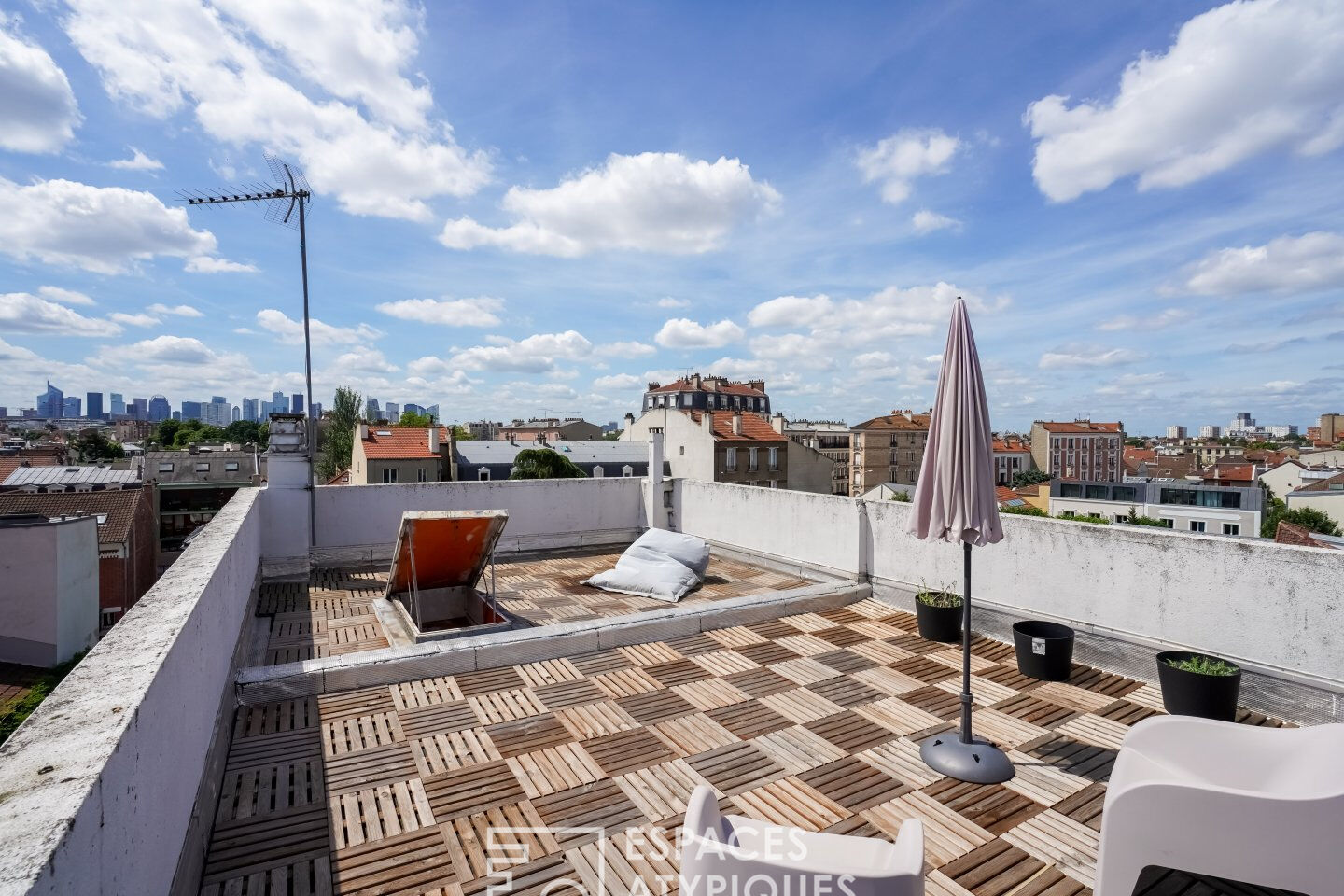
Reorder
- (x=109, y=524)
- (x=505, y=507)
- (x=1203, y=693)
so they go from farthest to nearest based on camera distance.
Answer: (x=109, y=524) → (x=505, y=507) → (x=1203, y=693)

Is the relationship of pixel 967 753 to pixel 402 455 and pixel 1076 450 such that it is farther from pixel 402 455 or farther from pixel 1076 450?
pixel 1076 450

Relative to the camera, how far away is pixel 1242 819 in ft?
8.20

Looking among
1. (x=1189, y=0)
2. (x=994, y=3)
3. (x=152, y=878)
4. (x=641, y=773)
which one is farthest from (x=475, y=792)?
(x=1189, y=0)

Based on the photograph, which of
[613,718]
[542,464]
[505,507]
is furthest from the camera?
[542,464]

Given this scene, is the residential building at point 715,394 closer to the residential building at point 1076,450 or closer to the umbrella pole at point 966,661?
the residential building at point 1076,450

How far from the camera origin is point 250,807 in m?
3.43

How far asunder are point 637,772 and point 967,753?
202 cm

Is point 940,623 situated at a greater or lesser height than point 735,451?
lesser

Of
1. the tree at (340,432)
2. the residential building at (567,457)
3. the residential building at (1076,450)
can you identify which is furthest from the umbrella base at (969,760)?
the residential building at (1076,450)

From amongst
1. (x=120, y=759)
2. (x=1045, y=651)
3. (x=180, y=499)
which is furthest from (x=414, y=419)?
(x=120, y=759)

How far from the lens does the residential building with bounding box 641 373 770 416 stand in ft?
282

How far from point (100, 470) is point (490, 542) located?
51.4 metres

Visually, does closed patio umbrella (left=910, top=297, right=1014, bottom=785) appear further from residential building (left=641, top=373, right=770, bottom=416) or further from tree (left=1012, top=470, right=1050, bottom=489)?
tree (left=1012, top=470, right=1050, bottom=489)

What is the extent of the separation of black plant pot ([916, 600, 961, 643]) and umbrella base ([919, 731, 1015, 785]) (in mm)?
2174
